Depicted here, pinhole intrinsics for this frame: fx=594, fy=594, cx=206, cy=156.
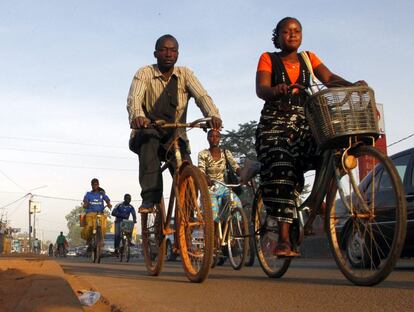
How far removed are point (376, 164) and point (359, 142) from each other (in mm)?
196

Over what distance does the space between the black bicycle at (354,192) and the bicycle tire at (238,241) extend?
3042 mm

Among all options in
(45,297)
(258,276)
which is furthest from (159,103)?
(45,297)

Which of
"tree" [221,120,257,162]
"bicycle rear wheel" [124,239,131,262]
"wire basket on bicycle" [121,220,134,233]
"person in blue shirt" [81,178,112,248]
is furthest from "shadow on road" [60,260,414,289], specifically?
"tree" [221,120,257,162]

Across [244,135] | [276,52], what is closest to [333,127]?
[276,52]

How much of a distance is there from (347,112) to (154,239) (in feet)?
9.66

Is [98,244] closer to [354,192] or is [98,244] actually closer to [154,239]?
[154,239]

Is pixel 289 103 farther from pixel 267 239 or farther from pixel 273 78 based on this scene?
pixel 267 239

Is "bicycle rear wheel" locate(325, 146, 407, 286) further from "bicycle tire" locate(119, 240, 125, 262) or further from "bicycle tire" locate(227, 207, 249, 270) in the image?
"bicycle tire" locate(119, 240, 125, 262)

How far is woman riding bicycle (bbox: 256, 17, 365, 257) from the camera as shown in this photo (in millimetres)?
4723

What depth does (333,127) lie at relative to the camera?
412cm

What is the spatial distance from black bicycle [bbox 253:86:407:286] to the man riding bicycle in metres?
1.53

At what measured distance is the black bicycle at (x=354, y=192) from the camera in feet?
13.1

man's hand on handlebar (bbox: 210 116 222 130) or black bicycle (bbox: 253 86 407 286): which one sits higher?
man's hand on handlebar (bbox: 210 116 222 130)

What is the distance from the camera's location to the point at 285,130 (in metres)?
4.78
